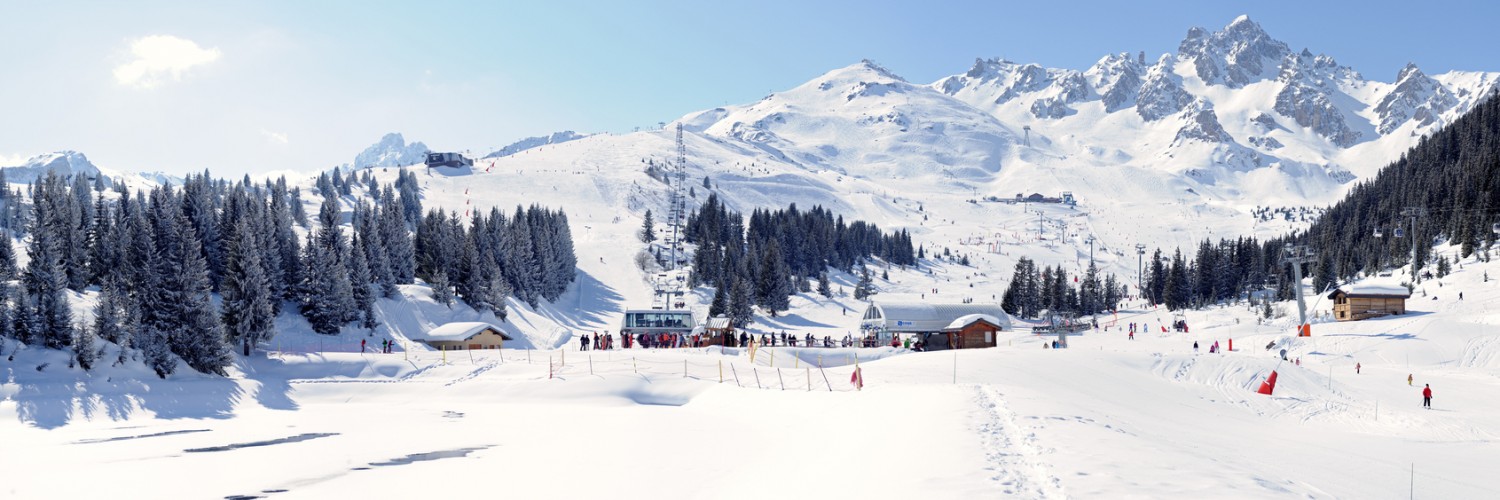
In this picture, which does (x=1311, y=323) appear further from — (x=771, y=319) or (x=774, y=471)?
(x=774, y=471)

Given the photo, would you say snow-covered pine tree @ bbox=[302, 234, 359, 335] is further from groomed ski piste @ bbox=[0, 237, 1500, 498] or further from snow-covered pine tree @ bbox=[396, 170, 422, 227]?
snow-covered pine tree @ bbox=[396, 170, 422, 227]

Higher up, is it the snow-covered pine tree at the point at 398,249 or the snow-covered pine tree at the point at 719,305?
the snow-covered pine tree at the point at 398,249

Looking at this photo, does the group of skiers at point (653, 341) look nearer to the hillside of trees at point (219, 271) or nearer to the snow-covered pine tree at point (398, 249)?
the hillside of trees at point (219, 271)

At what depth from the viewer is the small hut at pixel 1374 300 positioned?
208 ft

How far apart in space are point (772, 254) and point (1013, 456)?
254 ft

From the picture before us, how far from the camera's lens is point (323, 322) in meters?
53.4

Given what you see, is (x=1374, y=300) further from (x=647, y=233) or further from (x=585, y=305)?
(x=647, y=233)

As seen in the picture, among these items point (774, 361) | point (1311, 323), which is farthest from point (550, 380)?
point (1311, 323)

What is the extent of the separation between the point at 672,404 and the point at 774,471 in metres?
17.8

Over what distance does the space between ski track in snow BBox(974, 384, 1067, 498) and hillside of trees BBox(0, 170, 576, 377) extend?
3166 cm

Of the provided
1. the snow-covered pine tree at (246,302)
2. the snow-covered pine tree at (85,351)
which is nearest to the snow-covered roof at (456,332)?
the snow-covered pine tree at (246,302)

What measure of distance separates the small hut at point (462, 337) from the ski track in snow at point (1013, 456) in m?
38.0

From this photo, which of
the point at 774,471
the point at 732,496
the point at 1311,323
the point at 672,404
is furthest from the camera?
the point at 1311,323

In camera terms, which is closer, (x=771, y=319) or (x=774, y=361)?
(x=774, y=361)
